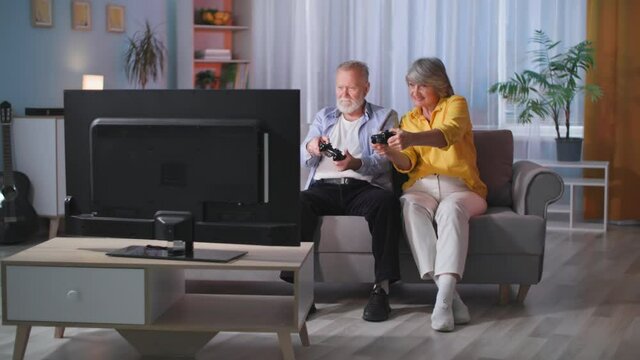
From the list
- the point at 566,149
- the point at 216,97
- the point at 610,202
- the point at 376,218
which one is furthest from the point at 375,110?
the point at 610,202

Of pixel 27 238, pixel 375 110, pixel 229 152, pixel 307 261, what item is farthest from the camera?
pixel 27 238

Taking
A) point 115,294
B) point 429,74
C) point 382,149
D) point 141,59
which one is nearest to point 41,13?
point 141,59

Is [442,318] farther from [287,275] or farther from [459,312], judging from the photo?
[287,275]

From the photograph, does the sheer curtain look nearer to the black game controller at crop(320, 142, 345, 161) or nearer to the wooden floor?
the wooden floor

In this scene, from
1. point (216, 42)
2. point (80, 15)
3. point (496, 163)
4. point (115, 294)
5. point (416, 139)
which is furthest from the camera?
point (216, 42)

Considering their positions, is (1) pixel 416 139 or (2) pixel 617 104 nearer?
(1) pixel 416 139

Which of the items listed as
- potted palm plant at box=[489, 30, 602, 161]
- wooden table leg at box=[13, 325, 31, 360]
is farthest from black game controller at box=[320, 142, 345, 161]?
potted palm plant at box=[489, 30, 602, 161]

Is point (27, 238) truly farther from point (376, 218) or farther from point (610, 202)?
point (610, 202)

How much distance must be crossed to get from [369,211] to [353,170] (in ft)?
0.78

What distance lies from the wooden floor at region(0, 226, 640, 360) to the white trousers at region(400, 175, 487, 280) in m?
0.23

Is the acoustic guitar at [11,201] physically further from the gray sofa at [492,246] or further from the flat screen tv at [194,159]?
the flat screen tv at [194,159]

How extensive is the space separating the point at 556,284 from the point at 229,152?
2179 mm

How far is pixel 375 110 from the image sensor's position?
438 cm

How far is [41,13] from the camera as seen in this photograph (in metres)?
6.17
